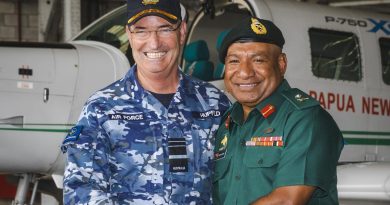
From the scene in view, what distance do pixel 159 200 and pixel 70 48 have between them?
9.32ft

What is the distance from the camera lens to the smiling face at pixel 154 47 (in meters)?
2.23

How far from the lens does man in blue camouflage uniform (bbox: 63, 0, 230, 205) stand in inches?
81.0

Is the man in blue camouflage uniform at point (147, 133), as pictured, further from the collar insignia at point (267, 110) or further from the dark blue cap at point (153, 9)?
the collar insignia at point (267, 110)

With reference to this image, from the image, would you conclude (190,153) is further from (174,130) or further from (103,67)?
(103,67)

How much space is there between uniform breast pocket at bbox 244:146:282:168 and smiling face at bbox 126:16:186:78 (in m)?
0.46

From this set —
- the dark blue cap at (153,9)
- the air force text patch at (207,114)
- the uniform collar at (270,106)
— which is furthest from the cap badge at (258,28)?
the air force text patch at (207,114)

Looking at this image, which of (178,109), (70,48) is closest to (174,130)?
(178,109)

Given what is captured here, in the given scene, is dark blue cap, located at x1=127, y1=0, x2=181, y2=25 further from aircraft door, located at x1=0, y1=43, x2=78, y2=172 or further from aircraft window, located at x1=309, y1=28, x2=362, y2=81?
aircraft window, located at x1=309, y1=28, x2=362, y2=81

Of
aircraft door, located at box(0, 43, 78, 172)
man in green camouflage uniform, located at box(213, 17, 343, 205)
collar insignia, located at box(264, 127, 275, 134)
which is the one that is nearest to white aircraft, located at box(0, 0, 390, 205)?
aircraft door, located at box(0, 43, 78, 172)

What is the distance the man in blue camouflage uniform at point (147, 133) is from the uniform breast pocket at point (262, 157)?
0.87 feet

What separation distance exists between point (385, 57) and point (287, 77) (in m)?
1.06

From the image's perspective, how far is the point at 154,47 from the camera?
7.33ft

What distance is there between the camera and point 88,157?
2.04 metres

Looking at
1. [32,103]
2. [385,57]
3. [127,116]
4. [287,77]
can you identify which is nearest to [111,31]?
[32,103]
